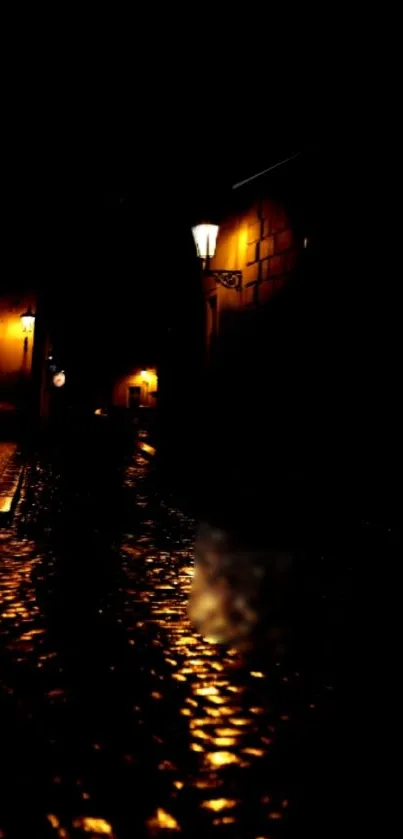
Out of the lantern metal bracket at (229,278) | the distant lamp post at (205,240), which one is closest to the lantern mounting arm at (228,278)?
the lantern metal bracket at (229,278)

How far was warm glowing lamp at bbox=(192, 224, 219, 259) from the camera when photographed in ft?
38.9

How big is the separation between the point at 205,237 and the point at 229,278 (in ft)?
6.75

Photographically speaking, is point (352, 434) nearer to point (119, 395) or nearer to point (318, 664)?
point (318, 664)

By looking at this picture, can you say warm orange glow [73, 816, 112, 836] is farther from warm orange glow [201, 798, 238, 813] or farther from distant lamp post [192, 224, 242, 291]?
distant lamp post [192, 224, 242, 291]

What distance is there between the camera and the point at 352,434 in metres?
9.26

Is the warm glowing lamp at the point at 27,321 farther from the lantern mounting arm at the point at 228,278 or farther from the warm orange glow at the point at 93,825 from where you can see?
the warm orange glow at the point at 93,825

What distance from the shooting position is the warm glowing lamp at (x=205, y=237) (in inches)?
467

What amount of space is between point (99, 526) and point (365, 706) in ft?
19.2

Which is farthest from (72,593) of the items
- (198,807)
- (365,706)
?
(198,807)

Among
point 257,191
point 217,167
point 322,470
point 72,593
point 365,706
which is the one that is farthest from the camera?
point 217,167

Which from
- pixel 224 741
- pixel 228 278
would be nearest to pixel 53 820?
pixel 224 741

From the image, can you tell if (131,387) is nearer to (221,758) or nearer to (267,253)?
(267,253)

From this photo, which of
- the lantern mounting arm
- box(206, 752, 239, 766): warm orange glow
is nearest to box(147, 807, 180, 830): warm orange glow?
box(206, 752, 239, 766): warm orange glow

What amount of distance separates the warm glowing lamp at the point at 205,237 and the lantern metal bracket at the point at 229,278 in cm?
73
